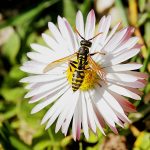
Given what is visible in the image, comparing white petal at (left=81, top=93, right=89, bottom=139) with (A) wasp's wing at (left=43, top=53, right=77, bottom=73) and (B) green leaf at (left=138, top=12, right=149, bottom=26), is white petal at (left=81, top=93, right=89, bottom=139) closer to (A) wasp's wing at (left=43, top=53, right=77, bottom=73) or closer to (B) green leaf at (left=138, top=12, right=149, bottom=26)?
(A) wasp's wing at (left=43, top=53, right=77, bottom=73)

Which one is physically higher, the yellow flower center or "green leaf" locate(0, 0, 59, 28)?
"green leaf" locate(0, 0, 59, 28)

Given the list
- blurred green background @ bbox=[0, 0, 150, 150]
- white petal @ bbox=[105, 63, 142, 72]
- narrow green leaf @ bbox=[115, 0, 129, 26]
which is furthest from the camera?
narrow green leaf @ bbox=[115, 0, 129, 26]

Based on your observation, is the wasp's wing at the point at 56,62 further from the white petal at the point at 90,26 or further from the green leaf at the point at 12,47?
the green leaf at the point at 12,47

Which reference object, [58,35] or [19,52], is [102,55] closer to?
[58,35]

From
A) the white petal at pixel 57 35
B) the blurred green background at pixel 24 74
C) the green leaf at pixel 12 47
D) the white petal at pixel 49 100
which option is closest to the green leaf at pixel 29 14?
the blurred green background at pixel 24 74

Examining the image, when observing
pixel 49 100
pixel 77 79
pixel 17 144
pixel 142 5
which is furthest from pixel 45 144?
pixel 142 5

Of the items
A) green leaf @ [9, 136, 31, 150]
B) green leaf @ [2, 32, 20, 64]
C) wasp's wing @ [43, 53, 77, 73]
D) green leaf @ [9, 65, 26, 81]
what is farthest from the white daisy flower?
green leaf @ [2, 32, 20, 64]
